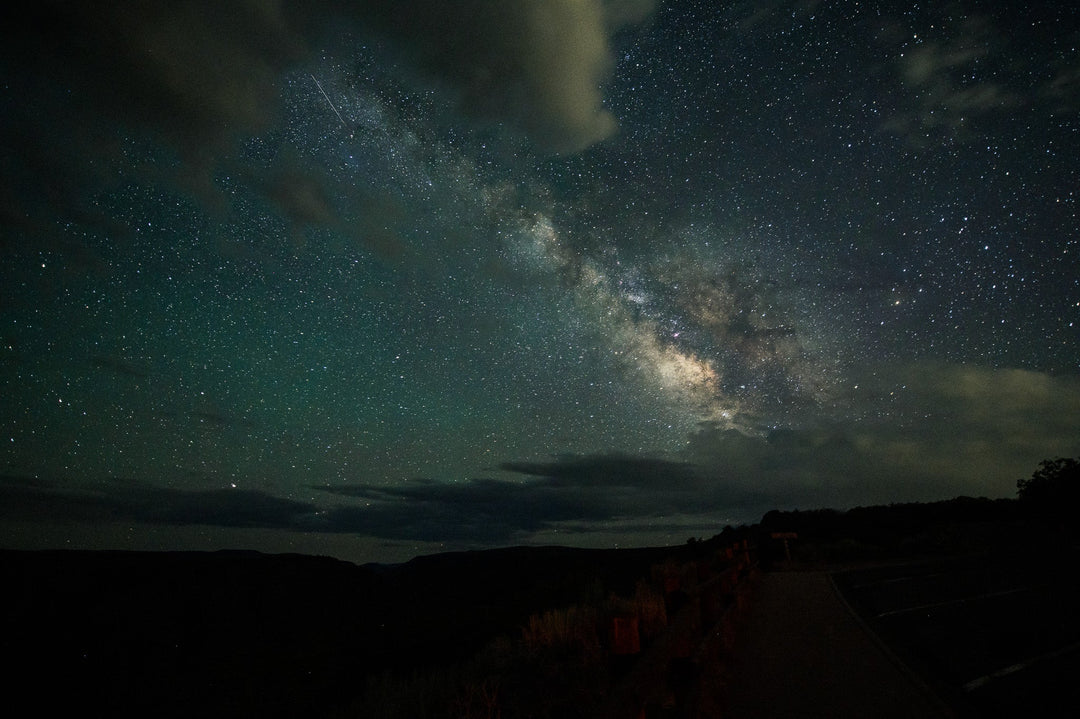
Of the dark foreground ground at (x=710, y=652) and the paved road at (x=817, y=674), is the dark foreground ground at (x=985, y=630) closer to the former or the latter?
the dark foreground ground at (x=710, y=652)

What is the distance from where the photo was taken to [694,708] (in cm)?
377

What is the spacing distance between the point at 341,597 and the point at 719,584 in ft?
209

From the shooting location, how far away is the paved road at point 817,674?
4.62 metres

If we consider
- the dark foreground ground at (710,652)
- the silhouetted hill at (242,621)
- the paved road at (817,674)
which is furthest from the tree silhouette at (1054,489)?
the paved road at (817,674)

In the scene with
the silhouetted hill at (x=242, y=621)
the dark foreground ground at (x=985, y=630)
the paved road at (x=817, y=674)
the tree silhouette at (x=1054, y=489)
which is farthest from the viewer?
the tree silhouette at (x=1054, y=489)

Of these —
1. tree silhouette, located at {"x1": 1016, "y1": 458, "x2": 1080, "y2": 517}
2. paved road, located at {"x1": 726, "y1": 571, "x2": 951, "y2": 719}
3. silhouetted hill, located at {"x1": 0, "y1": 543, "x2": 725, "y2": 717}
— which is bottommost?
silhouetted hill, located at {"x1": 0, "y1": 543, "x2": 725, "y2": 717}

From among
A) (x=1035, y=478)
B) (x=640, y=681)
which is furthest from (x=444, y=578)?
(x=640, y=681)

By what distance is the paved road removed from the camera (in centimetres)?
A: 462

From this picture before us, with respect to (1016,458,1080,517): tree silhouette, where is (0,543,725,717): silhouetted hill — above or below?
below

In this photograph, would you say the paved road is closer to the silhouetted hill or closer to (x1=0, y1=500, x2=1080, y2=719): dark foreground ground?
(x1=0, y1=500, x2=1080, y2=719): dark foreground ground

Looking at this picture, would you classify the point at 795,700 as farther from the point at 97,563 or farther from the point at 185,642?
the point at 97,563

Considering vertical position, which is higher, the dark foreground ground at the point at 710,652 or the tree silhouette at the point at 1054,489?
the tree silhouette at the point at 1054,489

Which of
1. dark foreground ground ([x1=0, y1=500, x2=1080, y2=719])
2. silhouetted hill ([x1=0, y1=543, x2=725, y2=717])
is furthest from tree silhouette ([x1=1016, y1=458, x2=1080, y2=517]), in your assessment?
silhouetted hill ([x1=0, y1=543, x2=725, y2=717])

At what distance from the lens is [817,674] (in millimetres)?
5652
